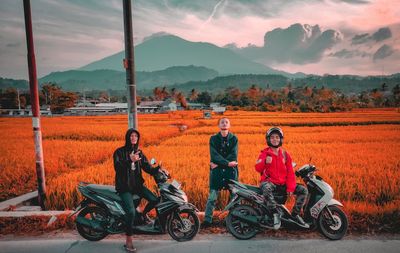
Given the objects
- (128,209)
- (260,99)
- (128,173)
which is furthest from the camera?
(260,99)

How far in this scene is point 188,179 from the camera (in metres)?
7.45

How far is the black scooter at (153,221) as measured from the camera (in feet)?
14.1

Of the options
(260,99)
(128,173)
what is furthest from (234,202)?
(260,99)

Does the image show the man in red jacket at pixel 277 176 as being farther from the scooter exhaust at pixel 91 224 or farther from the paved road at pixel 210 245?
the scooter exhaust at pixel 91 224

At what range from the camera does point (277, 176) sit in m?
4.35

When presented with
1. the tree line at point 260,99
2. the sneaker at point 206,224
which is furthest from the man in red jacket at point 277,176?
the tree line at point 260,99

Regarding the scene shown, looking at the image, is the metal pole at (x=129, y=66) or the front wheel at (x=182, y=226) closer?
the front wheel at (x=182, y=226)

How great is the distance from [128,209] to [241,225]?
1.68 m

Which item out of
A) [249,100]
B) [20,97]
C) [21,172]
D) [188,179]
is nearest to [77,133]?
[21,172]

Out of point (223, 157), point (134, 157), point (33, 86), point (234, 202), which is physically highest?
point (33, 86)

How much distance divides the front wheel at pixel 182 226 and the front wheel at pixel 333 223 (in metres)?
1.81

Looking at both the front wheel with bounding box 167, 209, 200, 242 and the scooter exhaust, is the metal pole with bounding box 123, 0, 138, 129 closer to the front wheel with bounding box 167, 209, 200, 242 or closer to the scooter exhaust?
the scooter exhaust

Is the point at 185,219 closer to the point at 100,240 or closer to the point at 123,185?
the point at 123,185

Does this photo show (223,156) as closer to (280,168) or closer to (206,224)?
(280,168)
